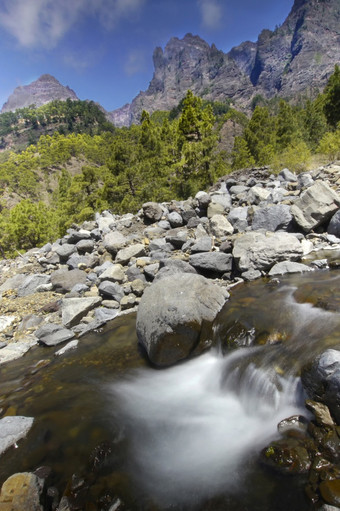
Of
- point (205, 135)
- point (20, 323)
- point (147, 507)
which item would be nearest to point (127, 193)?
point (205, 135)

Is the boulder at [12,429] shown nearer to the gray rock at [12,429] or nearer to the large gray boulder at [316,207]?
the gray rock at [12,429]

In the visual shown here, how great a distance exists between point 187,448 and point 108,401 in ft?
5.27

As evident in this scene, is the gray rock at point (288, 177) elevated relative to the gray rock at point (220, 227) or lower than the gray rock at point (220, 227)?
elevated

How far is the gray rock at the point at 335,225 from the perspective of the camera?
8.61 m

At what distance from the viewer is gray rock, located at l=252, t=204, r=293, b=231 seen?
9414 mm

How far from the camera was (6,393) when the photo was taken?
5246 mm

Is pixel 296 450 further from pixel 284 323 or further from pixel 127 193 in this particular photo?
pixel 127 193

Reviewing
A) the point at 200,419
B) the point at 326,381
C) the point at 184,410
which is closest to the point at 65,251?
the point at 184,410

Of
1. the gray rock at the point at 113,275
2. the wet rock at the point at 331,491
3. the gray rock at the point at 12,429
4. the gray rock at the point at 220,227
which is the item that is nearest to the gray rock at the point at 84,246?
the gray rock at the point at 113,275

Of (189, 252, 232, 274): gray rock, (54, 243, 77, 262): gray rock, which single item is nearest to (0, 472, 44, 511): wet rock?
(189, 252, 232, 274): gray rock

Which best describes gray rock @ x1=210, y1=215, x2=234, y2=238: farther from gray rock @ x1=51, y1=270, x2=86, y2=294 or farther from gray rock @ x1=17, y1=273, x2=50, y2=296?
gray rock @ x1=17, y1=273, x2=50, y2=296

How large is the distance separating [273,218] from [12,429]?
30.1ft

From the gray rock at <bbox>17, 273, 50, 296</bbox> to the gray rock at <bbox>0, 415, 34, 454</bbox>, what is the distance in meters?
6.73

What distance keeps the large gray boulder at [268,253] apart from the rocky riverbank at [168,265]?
0.09 ft
